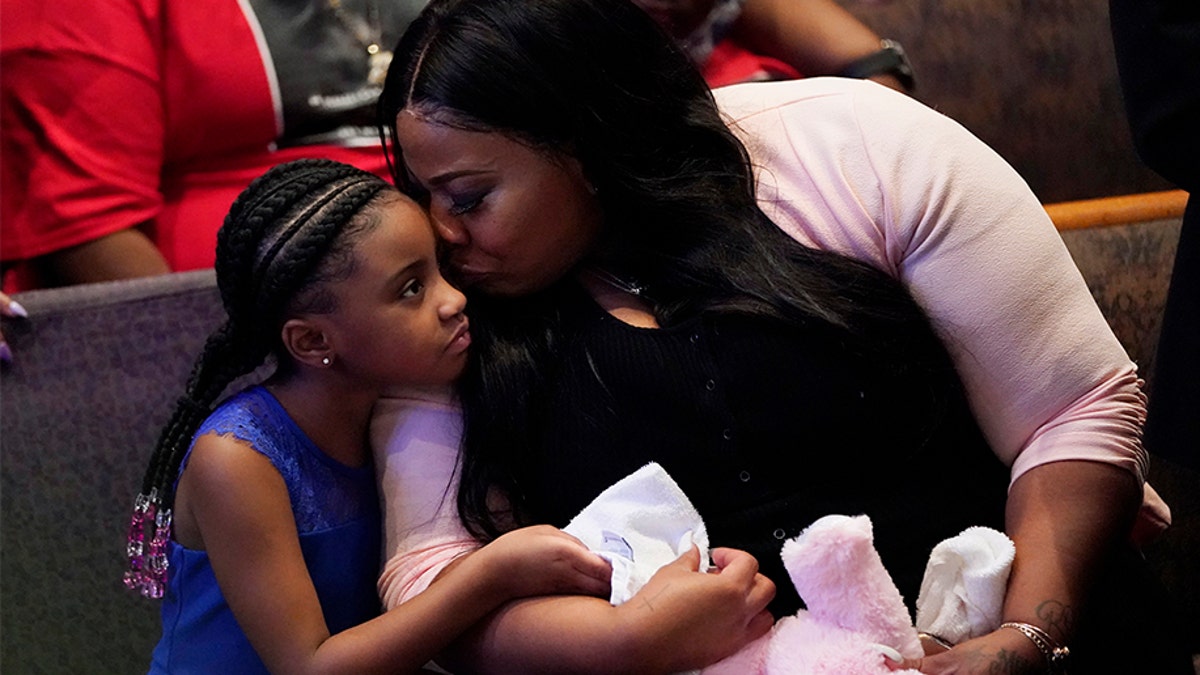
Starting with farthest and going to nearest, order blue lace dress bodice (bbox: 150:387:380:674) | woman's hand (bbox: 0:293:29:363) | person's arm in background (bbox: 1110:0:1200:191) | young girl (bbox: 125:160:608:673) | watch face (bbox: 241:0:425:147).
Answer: watch face (bbox: 241:0:425:147)
woman's hand (bbox: 0:293:29:363)
blue lace dress bodice (bbox: 150:387:380:674)
young girl (bbox: 125:160:608:673)
person's arm in background (bbox: 1110:0:1200:191)

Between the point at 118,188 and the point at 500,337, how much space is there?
739mm

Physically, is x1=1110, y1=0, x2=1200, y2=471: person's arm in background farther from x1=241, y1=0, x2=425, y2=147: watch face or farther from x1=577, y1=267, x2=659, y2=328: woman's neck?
x1=241, y1=0, x2=425, y2=147: watch face

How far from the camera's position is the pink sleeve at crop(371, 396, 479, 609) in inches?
47.8

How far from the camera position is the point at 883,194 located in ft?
3.91

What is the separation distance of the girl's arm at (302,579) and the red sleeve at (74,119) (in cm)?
65

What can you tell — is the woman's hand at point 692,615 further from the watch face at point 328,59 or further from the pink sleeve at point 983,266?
the watch face at point 328,59

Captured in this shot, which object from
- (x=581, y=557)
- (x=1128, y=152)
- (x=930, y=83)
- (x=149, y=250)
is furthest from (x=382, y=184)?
(x=1128, y=152)

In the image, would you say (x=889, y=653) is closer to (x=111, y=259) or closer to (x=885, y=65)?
(x=885, y=65)

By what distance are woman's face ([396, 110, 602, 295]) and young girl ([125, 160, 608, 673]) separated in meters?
0.04

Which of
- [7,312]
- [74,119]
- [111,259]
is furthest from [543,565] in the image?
[74,119]

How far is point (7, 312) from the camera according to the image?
1450 millimetres

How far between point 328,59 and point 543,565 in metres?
1.03

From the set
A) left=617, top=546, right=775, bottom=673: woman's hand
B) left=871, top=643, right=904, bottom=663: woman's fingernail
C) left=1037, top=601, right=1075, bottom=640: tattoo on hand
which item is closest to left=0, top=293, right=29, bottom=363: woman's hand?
left=617, top=546, right=775, bottom=673: woman's hand

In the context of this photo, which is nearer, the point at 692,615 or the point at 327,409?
the point at 692,615
